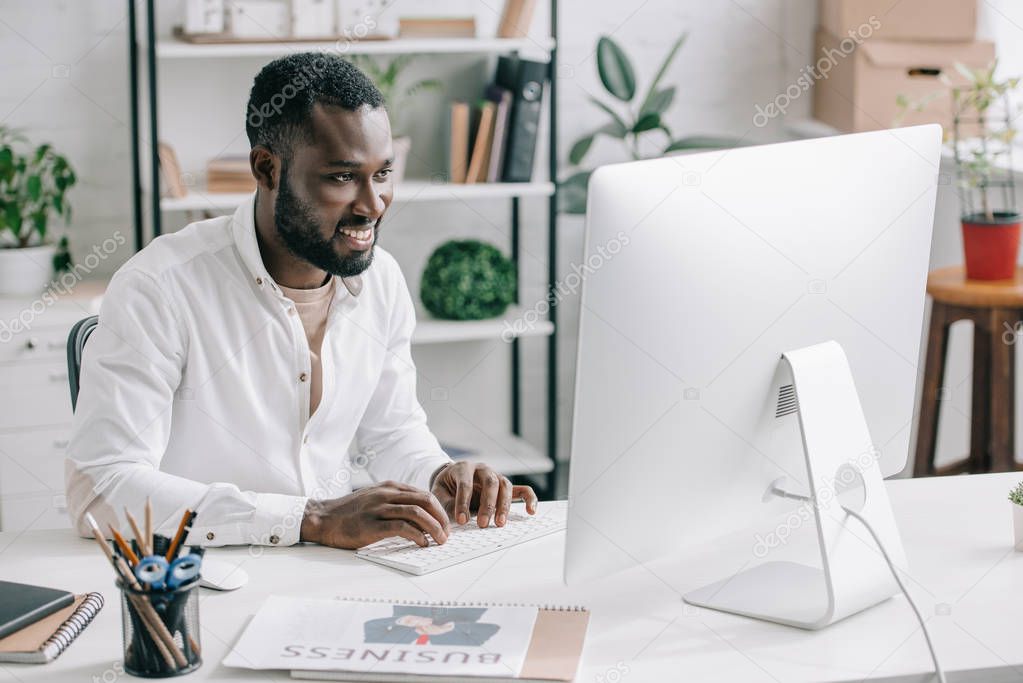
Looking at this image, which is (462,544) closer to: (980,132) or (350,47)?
(350,47)

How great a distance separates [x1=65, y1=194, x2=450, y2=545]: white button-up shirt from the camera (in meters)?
1.58

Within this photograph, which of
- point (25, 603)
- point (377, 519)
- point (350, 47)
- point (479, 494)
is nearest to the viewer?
point (25, 603)

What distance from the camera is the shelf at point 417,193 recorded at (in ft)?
9.96

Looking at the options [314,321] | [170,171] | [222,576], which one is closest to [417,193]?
[170,171]

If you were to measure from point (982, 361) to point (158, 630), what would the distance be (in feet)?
7.89

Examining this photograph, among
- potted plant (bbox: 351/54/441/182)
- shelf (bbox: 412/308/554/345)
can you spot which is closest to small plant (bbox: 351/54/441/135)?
potted plant (bbox: 351/54/441/182)

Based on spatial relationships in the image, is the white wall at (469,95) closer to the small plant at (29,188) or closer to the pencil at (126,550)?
the small plant at (29,188)

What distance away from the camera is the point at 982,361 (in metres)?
3.03

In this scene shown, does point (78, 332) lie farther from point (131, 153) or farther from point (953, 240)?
point (953, 240)

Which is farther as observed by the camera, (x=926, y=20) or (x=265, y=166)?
(x=926, y=20)

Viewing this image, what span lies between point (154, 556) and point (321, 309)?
2.50 feet

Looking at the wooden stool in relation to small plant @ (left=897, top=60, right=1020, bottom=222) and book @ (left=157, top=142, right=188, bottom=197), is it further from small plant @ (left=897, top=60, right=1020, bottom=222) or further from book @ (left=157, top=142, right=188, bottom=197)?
book @ (left=157, top=142, right=188, bottom=197)

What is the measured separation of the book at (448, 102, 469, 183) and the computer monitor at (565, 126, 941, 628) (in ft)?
6.48

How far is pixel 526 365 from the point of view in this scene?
3754 millimetres
